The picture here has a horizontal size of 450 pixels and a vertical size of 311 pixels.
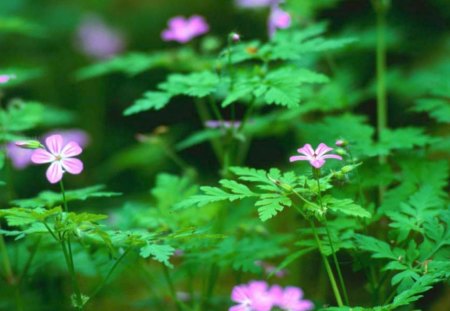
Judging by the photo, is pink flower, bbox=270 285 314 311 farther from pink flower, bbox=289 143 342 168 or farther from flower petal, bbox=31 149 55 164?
flower petal, bbox=31 149 55 164

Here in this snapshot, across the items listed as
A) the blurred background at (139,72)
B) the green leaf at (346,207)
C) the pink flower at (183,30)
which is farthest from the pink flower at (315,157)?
the blurred background at (139,72)

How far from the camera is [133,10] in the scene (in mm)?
7098

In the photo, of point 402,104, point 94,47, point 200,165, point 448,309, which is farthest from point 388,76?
point 94,47

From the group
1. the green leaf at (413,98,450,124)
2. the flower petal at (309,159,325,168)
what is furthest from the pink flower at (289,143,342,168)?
the green leaf at (413,98,450,124)

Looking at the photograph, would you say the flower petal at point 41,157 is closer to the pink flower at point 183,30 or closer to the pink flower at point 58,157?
the pink flower at point 58,157

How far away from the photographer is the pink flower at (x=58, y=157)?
1956 millimetres

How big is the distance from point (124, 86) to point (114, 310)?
3.26 meters

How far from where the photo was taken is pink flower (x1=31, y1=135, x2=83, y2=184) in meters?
1.96

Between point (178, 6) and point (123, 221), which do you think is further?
point (178, 6)

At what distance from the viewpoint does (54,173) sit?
6.35 ft

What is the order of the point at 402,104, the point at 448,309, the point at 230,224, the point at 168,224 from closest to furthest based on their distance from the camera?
the point at 168,224
the point at 230,224
the point at 448,309
the point at 402,104

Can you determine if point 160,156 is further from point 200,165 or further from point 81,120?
point 81,120

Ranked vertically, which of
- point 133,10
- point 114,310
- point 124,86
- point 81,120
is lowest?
point 114,310

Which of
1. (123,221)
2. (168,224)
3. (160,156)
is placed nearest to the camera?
(168,224)
